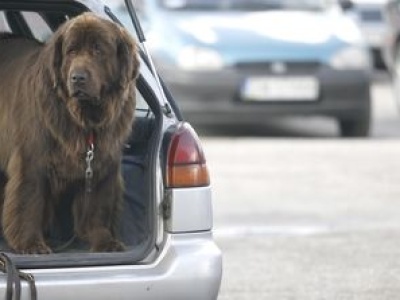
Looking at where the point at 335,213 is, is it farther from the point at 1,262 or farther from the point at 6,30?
the point at 1,262

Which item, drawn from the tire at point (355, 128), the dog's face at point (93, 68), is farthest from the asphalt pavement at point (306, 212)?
the dog's face at point (93, 68)

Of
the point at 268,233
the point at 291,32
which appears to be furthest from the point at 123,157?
the point at 291,32

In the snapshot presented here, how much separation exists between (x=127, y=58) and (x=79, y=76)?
0.26 m

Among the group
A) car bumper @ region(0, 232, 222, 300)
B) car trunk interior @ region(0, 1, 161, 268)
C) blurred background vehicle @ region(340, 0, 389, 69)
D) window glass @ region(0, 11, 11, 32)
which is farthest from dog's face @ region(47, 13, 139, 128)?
blurred background vehicle @ region(340, 0, 389, 69)

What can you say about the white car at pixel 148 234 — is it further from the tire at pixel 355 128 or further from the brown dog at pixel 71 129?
the tire at pixel 355 128

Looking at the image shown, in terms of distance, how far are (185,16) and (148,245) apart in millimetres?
8342

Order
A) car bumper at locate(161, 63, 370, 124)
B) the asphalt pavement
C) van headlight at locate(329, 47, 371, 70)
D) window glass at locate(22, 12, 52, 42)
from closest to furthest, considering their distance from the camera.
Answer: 1. window glass at locate(22, 12, 52, 42)
2. the asphalt pavement
3. car bumper at locate(161, 63, 370, 124)
4. van headlight at locate(329, 47, 371, 70)

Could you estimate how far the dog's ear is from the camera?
530 cm

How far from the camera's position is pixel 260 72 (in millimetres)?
12734

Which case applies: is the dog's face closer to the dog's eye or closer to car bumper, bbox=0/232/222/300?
the dog's eye

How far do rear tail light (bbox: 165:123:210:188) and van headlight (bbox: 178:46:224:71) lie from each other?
7.34m

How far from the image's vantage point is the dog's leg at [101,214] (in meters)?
5.41

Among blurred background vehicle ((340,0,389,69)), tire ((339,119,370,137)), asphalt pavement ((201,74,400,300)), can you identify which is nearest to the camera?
asphalt pavement ((201,74,400,300))

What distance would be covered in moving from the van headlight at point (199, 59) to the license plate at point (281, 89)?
1.11ft
